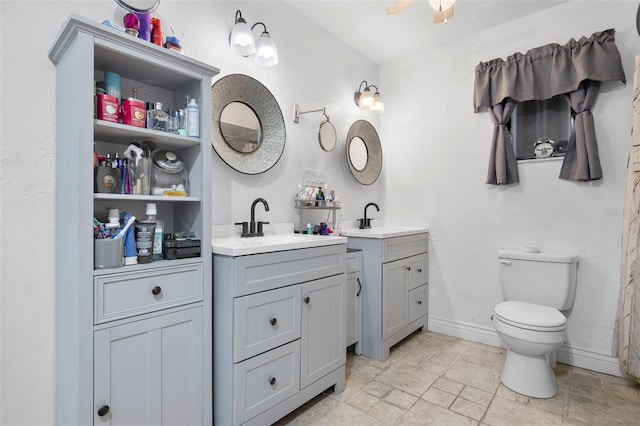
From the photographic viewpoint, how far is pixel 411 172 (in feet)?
10.2

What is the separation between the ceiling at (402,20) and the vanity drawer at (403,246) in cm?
165

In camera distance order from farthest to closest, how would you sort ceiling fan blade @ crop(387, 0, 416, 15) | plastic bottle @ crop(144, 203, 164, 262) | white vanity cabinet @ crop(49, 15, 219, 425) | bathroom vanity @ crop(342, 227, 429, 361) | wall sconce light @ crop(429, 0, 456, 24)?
1. bathroom vanity @ crop(342, 227, 429, 361)
2. ceiling fan blade @ crop(387, 0, 416, 15)
3. wall sconce light @ crop(429, 0, 456, 24)
4. plastic bottle @ crop(144, 203, 164, 262)
5. white vanity cabinet @ crop(49, 15, 219, 425)

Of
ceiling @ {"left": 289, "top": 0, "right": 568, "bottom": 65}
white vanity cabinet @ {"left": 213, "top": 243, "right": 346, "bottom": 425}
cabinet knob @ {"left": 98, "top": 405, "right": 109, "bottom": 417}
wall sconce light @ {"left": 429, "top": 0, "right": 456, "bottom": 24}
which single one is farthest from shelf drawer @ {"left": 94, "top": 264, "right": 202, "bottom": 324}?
ceiling @ {"left": 289, "top": 0, "right": 568, "bottom": 65}

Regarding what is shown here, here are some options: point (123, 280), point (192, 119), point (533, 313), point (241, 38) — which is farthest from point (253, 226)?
point (533, 313)

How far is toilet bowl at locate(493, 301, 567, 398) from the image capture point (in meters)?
1.87

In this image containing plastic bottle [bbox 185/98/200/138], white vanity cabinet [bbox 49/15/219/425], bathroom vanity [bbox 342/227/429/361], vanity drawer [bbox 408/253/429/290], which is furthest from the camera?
vanity drawer [bbox 408/253/429/290]

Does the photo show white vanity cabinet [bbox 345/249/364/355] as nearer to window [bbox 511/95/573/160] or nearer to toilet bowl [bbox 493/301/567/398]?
toilet bowl [bbox 493/301/567/398]

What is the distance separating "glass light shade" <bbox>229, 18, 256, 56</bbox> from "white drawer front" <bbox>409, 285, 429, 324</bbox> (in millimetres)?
2118

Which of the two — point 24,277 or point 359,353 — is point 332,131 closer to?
point 359,353

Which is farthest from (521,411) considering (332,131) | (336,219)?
(332,131)

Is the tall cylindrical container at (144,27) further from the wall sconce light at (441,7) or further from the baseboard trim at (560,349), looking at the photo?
the baseboard trim at (560,349)

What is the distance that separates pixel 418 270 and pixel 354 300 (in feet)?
2.42

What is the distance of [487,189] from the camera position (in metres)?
2.70

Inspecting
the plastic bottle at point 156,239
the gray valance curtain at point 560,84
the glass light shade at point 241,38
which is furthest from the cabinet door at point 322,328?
the gray valance curtain at point 560,84
